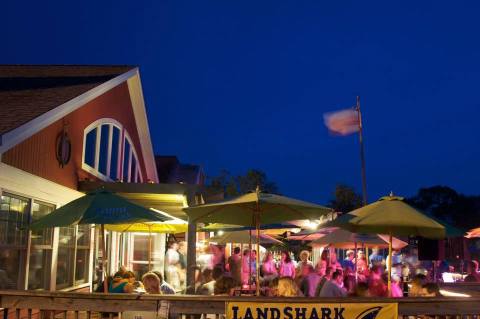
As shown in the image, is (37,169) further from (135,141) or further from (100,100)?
(135,141)

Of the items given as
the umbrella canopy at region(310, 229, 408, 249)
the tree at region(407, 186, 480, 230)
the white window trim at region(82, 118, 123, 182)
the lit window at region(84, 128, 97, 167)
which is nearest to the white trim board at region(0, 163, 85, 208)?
the white window trim at region(82, 118, 123, 182)

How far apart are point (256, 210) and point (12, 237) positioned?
12.3 ft

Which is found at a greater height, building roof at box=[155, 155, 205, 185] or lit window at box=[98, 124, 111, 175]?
building roof at box=[155, 155, 205, 185]

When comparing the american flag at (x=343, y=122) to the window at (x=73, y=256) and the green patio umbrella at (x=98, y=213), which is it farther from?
the green patio umbrella at (x=98, y=213)

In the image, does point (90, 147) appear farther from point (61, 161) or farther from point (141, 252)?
point (141, 252)

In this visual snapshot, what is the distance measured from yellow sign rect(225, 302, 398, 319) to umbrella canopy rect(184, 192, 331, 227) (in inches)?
71.1

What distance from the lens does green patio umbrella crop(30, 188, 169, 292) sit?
6.64 metres

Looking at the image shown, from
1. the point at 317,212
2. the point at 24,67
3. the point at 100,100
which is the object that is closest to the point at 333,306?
the point at 317,212

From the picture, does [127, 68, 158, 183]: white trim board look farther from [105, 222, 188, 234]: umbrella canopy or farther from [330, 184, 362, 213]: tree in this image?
[330, 184, 362, 213]: tree

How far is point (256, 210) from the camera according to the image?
26.0 feet

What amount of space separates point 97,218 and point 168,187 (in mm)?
4921

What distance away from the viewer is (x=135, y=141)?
17188 millimetres

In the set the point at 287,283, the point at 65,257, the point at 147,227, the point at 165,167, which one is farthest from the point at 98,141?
the point at 165,167

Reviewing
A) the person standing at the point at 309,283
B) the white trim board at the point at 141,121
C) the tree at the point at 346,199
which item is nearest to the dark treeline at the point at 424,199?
the tree at the point at 346,199
